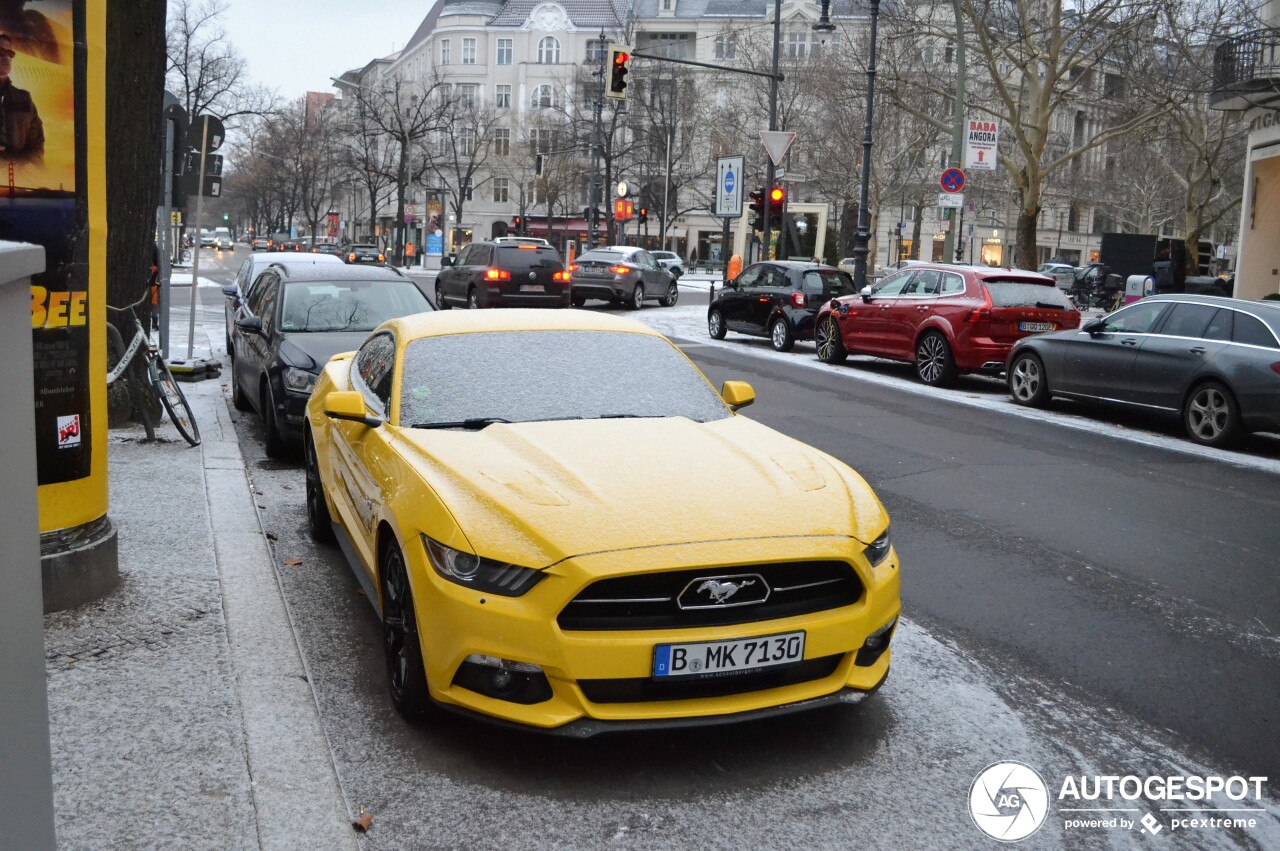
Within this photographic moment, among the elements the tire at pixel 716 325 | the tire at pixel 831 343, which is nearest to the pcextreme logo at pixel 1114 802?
the tire at pixel 831 343

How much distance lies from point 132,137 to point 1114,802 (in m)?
8.26

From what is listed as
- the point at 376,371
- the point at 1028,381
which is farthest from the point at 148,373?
the point at 1028,381

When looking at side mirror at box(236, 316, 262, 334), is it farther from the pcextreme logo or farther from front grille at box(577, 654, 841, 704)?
the pcextreme logo

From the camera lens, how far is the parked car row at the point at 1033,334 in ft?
40.1

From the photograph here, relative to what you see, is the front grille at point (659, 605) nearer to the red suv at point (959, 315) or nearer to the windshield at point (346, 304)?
the windshield at point (346, 304)

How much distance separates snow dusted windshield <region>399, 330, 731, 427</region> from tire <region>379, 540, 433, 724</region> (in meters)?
0.79

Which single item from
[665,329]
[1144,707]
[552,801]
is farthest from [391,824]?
[665,329]

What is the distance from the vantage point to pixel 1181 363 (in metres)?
12.8

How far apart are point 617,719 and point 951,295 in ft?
47.0

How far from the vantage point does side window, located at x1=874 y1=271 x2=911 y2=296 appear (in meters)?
18.3

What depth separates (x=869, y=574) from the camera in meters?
4.24

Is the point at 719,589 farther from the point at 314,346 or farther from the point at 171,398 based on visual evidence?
the point at 171,398

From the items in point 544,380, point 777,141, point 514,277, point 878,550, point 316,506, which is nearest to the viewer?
point 878,550

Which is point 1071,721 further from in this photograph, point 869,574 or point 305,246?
point 305,246
